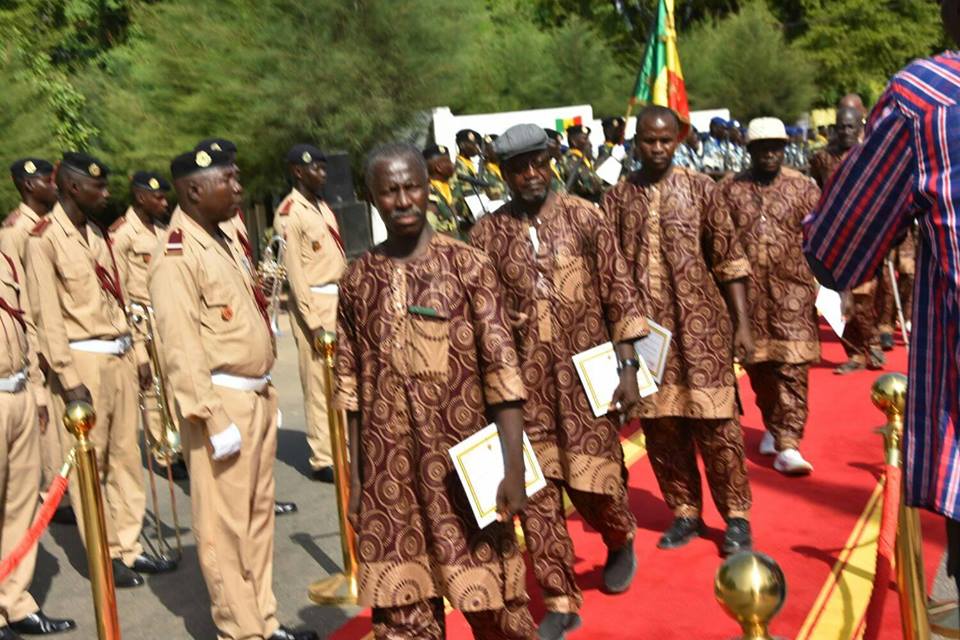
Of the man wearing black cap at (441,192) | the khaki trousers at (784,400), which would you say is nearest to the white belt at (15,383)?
the khaki trousers at (784,400)

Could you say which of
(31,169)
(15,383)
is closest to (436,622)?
(15,383)

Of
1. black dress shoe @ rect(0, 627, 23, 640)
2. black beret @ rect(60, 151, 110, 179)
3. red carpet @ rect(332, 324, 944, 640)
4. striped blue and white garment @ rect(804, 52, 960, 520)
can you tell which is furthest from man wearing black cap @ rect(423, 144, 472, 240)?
striped blue and white garment @ rect(804, 52, 960, 520)

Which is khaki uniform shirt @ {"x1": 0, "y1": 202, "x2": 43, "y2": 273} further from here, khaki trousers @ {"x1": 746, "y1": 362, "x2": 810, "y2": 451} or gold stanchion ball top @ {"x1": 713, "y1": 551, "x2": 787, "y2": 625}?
gold stanchion ball top @ {"x1": 713, "y1": 551, "x2": 787, "y2": 625}

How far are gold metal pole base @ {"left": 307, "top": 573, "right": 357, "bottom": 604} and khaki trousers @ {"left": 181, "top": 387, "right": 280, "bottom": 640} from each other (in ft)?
2.27

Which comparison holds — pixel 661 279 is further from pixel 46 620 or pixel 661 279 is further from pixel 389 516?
pixel 46 620

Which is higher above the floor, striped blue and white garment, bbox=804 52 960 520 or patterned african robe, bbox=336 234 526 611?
striped blue and white garment, bbox=804 52 960 520

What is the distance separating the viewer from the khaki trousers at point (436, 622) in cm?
390

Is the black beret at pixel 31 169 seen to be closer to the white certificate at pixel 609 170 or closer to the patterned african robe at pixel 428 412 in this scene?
the patterned african robe at pixel 428 412

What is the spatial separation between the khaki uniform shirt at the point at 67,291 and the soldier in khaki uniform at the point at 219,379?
4.06 feet

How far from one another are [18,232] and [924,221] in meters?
5.51

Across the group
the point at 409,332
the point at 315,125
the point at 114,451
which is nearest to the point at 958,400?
the point at 409,332

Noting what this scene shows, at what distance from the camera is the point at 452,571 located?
3834 millimetres

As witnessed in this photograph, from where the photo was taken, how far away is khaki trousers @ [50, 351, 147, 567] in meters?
6.20

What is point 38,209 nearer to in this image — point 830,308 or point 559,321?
point 559,321
